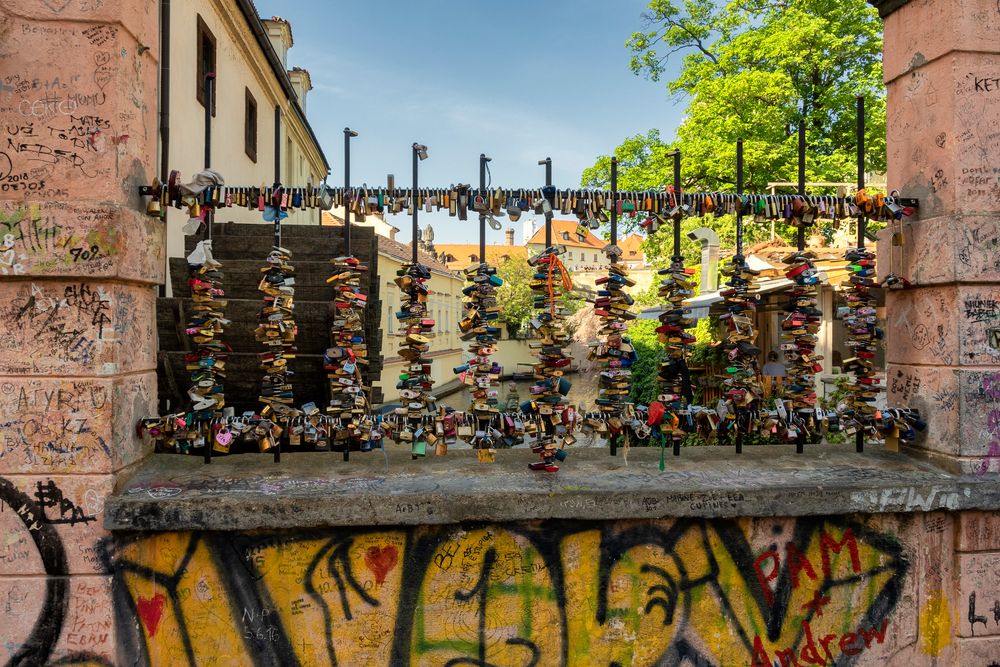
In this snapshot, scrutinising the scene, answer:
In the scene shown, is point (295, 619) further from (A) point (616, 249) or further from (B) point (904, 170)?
(B) point (904, 170)

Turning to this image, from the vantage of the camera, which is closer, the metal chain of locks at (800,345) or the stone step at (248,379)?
the metal chain of locks at (800,345)

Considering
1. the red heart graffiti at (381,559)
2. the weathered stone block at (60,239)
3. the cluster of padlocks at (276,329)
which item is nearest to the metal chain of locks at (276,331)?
the cluster of padlocks at (276,329)

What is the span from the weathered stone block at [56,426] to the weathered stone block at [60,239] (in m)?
0.56

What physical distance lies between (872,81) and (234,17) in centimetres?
1598


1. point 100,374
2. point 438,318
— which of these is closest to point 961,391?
point 100,374

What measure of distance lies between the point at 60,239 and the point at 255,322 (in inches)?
66.6

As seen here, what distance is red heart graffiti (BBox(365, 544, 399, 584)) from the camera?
3234 millimetres

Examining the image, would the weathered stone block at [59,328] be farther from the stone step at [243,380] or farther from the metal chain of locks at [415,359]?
the metal chain of locks at [415,359]

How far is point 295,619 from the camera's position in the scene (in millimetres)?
3246

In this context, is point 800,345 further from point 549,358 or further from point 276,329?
point 276,329

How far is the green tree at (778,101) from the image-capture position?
52.6 ft

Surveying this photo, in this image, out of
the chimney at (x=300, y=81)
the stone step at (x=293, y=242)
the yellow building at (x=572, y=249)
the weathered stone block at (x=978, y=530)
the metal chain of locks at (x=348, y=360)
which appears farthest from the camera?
the chimney at (x=300, y=81)

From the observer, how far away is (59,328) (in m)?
3.10

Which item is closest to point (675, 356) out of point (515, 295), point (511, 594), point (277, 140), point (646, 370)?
point (511, 594)
